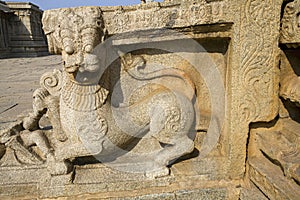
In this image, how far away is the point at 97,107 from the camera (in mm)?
1686

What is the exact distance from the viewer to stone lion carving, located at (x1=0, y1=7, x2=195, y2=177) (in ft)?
4.92

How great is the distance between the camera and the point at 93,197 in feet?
5.60

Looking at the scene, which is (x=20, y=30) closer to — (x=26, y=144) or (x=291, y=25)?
(x=26, y=144)

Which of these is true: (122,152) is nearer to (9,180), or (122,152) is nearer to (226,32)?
(9,180)

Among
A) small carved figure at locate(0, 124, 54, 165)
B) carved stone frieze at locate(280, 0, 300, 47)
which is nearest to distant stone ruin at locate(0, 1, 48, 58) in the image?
small carved figure at locate(0, 124, 54, 165)

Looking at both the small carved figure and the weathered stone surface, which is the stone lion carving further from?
the small carved figure

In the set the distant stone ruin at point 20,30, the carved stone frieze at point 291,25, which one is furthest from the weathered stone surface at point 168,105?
the distant stone ruin at point 20,30

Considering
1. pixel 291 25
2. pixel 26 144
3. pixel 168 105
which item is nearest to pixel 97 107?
pixel 168 105

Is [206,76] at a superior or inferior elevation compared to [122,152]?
superior

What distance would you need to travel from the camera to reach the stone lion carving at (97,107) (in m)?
1.50

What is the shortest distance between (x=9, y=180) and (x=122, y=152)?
2.55ft

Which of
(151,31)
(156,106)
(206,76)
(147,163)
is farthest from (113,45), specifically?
(147,163)

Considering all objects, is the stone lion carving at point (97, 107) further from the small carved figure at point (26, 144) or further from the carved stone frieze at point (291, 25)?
the carved stone frieze at point (291, 25)

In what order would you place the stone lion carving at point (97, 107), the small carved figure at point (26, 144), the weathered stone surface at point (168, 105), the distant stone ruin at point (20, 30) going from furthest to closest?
the distant stone ruin at point (20, 30) < the small carved figure at point (26, 144) < the weathered stone surface at point (168, 105) < the stone lion carving at point (97, 107)
